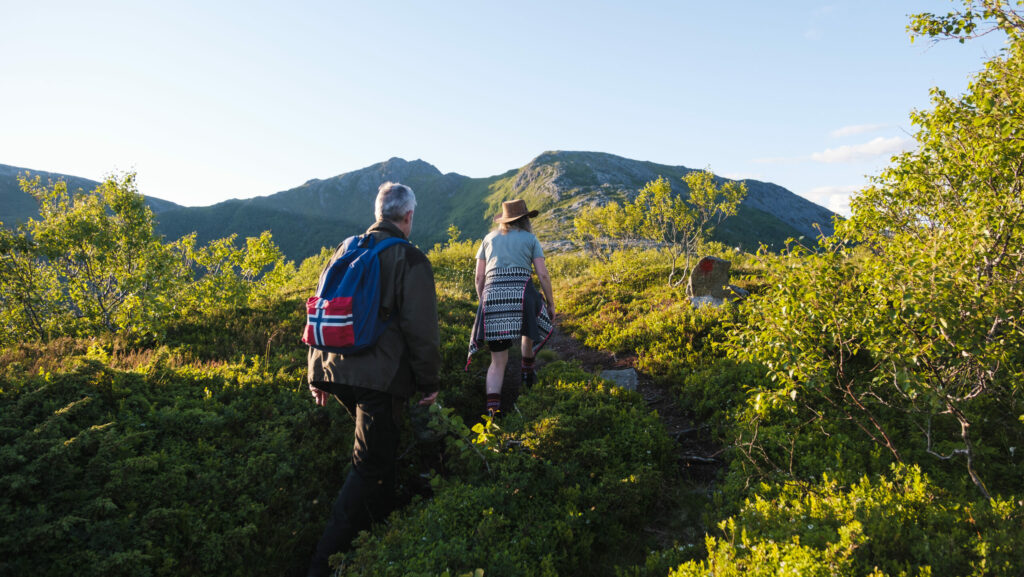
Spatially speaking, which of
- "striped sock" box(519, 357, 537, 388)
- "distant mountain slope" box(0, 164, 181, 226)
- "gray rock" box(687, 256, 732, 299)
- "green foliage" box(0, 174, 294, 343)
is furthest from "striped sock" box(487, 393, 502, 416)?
"distant mountain slope" box(0, 164, 181, 226)

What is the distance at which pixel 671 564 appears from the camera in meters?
3.54

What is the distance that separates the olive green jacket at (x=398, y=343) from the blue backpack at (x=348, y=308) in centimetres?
10

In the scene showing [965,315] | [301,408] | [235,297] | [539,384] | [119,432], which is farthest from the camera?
[235,297]

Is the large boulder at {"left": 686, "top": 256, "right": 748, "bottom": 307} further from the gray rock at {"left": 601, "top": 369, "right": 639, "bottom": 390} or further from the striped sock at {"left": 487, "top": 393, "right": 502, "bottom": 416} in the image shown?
the striped sock at {"left": 487, "top": 393, "right": 502, "bottom": 416}

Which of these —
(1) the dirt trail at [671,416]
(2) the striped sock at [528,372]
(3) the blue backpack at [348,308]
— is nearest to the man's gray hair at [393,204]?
(3) the blue backpack at [348,308]

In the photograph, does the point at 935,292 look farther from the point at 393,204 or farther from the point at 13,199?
the point at 13,199

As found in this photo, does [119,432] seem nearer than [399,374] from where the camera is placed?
No

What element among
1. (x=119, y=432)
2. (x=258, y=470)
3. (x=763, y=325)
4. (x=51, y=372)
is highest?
(x=763, y=325)

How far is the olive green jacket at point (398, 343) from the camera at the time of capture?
3.65m

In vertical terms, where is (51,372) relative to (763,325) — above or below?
below

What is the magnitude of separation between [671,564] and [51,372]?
6698 mm

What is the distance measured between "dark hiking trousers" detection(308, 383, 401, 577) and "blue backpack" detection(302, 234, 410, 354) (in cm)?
42

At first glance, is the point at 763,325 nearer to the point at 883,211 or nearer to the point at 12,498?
the point at 883,211

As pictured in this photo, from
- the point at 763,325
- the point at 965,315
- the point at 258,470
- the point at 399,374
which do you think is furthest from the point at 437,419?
the point at 965,315
